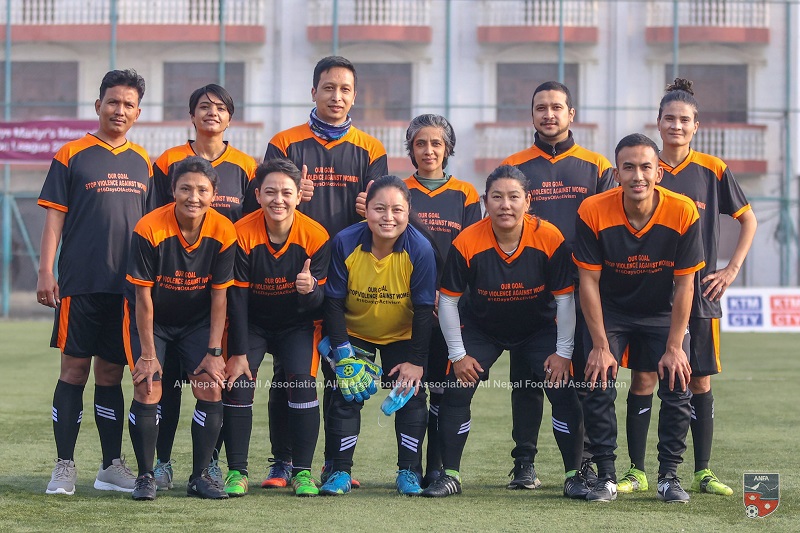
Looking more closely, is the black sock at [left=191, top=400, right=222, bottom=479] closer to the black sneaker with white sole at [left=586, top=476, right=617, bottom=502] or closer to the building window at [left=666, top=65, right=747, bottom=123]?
the black sneaker with white sole at [left=586, top=476, right=617, bottom=502]

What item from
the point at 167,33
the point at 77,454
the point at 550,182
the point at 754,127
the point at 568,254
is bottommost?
the point at 77,454

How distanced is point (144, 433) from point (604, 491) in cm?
202

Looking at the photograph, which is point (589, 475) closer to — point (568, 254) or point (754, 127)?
point (568, 254)

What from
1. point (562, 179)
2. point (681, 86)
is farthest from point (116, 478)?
point (681, 86)

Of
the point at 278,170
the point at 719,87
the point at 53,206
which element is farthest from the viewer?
the point at 719,87

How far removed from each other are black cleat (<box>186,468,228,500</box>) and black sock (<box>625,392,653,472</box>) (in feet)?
6.12

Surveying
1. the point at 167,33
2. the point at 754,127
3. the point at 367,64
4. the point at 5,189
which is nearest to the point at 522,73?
the point at 367,64

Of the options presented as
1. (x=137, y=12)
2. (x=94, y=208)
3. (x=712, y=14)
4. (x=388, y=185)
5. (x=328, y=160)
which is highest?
(x=712, y=14)

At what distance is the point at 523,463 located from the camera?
5.34 metres

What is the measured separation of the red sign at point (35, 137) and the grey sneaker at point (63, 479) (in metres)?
14.4

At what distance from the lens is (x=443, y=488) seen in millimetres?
5027

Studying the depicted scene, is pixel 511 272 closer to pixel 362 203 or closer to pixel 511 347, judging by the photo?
pixel 511 347

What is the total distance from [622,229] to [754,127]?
53.7 feet

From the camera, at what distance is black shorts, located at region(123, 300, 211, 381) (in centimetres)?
499
